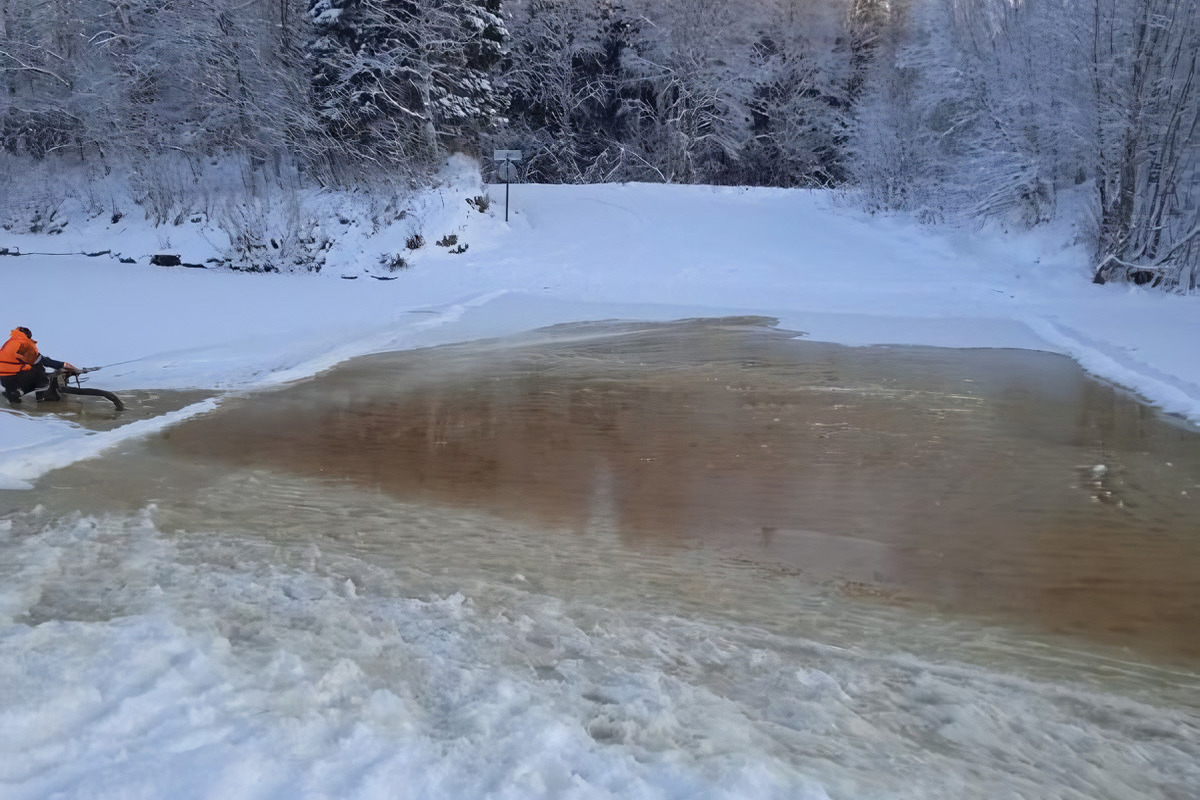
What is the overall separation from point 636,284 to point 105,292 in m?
10.0

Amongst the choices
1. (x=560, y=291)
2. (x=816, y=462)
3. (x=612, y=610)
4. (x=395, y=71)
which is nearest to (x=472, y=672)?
(x=612, y=610)

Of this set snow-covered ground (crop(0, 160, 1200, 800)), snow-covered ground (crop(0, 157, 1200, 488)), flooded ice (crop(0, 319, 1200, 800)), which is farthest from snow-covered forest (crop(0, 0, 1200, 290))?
snow-covered ground (crop(0, 160, 1200, 800))

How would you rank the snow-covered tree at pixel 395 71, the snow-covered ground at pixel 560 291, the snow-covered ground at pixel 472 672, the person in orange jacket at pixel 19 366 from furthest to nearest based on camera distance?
the snow-covered tree at pixel 395 71 → the snow-covered ground at pixel 560 291 → the person in orange jacket at pixel 19 366 → the snow-covered ground at pixel 472 672

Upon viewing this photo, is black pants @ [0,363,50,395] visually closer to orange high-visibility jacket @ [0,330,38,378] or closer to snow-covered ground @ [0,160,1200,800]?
orange high-visibility jacket @ [0,330,38,378]

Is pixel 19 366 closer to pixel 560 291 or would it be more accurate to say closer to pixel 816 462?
pixel 816 462

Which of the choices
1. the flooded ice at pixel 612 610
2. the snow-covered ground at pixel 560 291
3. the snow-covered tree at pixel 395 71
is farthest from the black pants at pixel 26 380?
the snow-covered tree at pixel 395 71

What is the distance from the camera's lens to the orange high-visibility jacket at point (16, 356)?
9.14 metres

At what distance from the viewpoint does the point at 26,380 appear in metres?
9.19

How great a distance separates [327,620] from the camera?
179 inches

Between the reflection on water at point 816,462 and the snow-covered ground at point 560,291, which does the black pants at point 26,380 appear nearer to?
the snow-covered ground at point 560,291

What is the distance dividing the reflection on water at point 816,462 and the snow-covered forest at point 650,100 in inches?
379

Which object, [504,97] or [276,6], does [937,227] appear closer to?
[504,97]

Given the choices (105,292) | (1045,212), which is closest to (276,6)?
(105,292)

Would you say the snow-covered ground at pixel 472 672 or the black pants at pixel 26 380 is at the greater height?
the black pants at pixel 26 380
